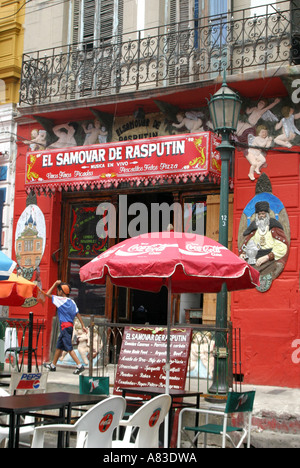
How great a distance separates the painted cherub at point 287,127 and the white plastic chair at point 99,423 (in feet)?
23.9

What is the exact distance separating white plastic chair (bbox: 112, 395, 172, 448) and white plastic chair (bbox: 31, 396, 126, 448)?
5.6 inches

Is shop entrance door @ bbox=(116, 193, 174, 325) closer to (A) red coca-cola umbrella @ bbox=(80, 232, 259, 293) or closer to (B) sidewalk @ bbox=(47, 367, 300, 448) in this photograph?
(B) sidewalk @ bbox=(47, 367, 300, 448)

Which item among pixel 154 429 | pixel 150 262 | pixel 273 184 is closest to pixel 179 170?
pixel 273 184

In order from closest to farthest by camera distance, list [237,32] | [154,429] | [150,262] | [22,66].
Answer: [154,429], [150,262], [237,32], [22,66]

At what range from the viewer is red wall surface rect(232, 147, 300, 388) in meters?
11.0

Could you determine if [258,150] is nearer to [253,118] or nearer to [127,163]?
[253,118]

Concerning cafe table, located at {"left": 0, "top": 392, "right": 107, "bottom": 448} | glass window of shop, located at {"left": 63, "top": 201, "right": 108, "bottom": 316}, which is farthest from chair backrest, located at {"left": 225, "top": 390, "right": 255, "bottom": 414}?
glass window of shop, located at {"left": 63, "top": 201, "right": 108, "bottom": 316}

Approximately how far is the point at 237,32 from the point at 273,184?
307 cm

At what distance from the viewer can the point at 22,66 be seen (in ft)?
47.2

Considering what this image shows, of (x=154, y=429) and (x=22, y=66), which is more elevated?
(x=22, y=66)

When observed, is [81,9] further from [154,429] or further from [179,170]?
[154,429]

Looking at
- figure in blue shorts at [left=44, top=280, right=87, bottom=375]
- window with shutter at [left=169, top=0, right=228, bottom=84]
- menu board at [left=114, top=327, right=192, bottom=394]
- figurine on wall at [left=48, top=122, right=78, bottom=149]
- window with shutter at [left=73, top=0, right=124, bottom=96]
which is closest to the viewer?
menu board at [left=114, top=327, right=192, bottom=394]

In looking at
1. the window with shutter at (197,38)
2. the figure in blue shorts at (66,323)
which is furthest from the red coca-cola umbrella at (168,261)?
the window with shutter at (197,38)

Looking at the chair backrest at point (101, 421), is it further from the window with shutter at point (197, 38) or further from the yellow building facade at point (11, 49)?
the yellow building facade at point (11, 49)
